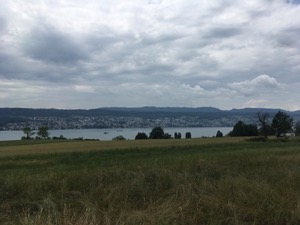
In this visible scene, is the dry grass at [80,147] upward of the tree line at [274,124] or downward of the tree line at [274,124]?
downward

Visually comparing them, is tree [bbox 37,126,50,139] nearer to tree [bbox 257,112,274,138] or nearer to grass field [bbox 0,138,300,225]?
tree [bbox 257,112,274,138]

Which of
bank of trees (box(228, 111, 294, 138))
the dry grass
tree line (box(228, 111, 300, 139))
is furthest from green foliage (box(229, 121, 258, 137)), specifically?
the dry grass

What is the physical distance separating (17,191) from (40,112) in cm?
17761

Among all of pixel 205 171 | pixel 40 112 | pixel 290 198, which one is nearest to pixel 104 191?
pixel 290 198

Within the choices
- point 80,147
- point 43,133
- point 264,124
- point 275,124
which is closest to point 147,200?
point 80,147

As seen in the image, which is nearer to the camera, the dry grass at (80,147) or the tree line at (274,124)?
the dry grass at (80,147)

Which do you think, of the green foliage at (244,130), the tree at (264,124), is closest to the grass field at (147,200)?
the tree at (264,124)

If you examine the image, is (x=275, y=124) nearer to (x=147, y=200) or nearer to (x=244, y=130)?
(x=244, y=130)

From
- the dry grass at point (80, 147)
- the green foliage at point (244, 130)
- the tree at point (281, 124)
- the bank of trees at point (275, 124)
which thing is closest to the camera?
the dry grass at point (80, 147)

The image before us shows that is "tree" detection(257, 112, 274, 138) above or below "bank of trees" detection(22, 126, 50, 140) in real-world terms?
above

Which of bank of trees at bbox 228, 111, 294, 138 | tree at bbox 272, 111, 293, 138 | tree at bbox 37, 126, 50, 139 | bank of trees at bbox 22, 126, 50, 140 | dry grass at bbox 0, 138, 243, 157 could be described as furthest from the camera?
tree at bbox 37, 126, 50, 139

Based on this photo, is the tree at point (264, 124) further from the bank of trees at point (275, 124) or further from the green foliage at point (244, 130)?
the green foliage at point (244, 130)

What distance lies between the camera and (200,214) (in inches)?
304

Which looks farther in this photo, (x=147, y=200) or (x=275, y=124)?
(x=275, y=124)
